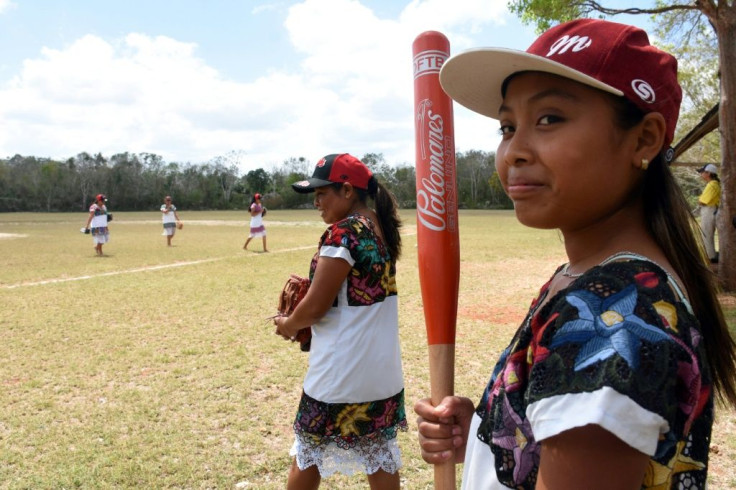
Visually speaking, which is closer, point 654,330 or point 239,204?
point 654,330

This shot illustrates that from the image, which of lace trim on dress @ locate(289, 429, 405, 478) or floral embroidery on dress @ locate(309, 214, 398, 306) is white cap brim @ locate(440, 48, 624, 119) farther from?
lace trim on dress @ locate(289, 429, 405, 478)

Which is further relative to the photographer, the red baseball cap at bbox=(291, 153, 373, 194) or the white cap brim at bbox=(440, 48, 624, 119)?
the red baseball cap at bbox=(291, 153, 373, 194)

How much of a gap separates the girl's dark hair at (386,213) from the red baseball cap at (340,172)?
2.7 inches

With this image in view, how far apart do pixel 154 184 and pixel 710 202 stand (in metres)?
79.4

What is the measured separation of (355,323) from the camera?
8.56 feet

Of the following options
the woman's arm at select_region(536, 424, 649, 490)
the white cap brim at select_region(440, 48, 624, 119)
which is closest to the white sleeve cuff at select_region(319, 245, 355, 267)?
the white cap brim at select_region(440, 48, 624, 119)

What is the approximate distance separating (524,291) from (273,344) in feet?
17.1

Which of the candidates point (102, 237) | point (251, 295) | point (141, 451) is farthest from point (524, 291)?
point (102, 237)

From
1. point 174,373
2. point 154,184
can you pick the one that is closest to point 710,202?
point 174,373

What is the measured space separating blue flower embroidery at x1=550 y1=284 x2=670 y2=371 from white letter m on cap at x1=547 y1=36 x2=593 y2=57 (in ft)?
1.59

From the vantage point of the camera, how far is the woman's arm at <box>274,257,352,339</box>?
99.7 inches

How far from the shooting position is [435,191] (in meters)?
1.67

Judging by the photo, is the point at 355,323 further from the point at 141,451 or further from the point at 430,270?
the point at 141,451

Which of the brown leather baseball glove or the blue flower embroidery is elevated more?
the blue flower embroidery
